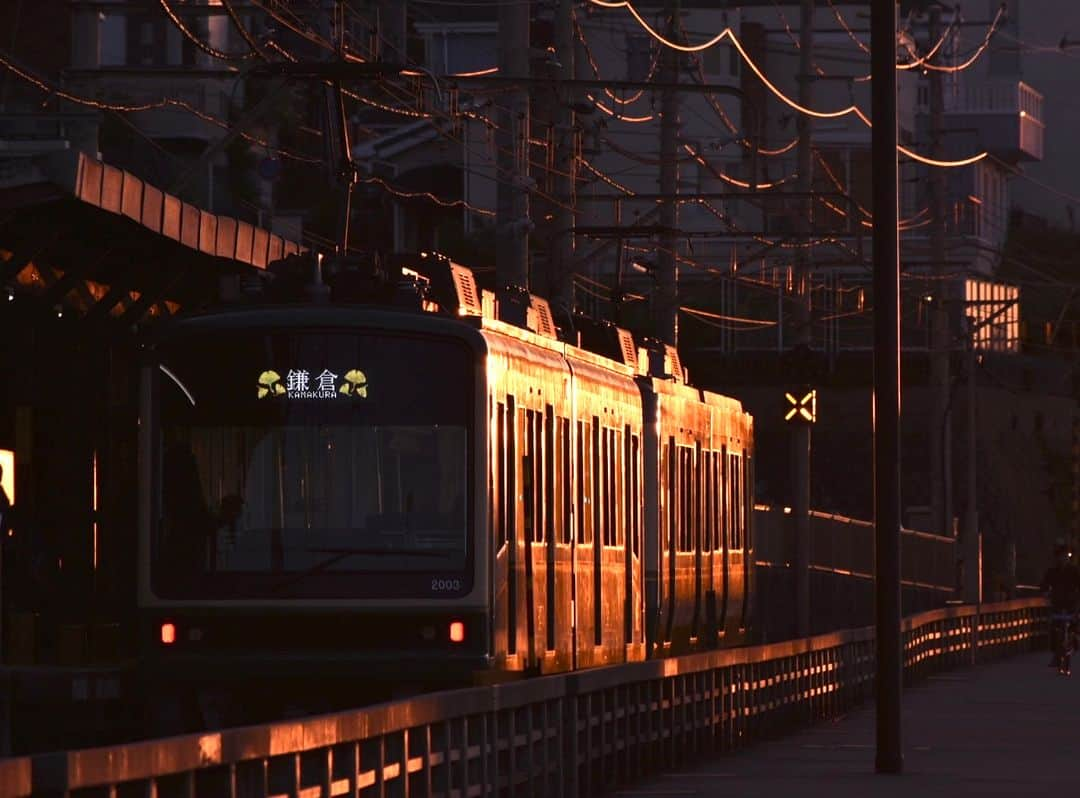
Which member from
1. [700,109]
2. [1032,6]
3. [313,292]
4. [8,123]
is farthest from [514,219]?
[1032,6]

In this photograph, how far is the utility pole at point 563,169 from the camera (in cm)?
3366

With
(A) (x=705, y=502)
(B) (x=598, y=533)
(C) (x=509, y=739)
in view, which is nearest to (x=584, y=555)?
(B) (x=598, y=533)

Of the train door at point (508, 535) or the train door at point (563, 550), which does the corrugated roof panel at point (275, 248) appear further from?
the train door at point (508, 535)

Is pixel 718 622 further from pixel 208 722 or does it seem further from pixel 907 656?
pixel 208 722

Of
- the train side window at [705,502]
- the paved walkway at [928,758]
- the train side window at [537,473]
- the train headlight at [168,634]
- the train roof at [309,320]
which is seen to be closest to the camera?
the paved walkway at [928,758]

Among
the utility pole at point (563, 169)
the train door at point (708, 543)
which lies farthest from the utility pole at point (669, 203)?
the train door at point (708, 543)

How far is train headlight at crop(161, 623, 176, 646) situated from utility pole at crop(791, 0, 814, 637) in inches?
738

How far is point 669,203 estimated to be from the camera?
4088 cm

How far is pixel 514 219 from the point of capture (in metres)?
29.9

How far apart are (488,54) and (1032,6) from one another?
136 feet

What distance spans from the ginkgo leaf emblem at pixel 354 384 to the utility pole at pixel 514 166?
27.2 feet

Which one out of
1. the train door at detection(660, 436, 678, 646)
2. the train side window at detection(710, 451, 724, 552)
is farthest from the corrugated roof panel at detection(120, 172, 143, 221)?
the train side window at detection(710, 451, 724, 552)

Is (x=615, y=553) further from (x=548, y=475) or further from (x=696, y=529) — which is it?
(x=696, y=529)

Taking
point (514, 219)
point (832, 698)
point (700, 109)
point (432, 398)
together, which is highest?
point (700, 109)
